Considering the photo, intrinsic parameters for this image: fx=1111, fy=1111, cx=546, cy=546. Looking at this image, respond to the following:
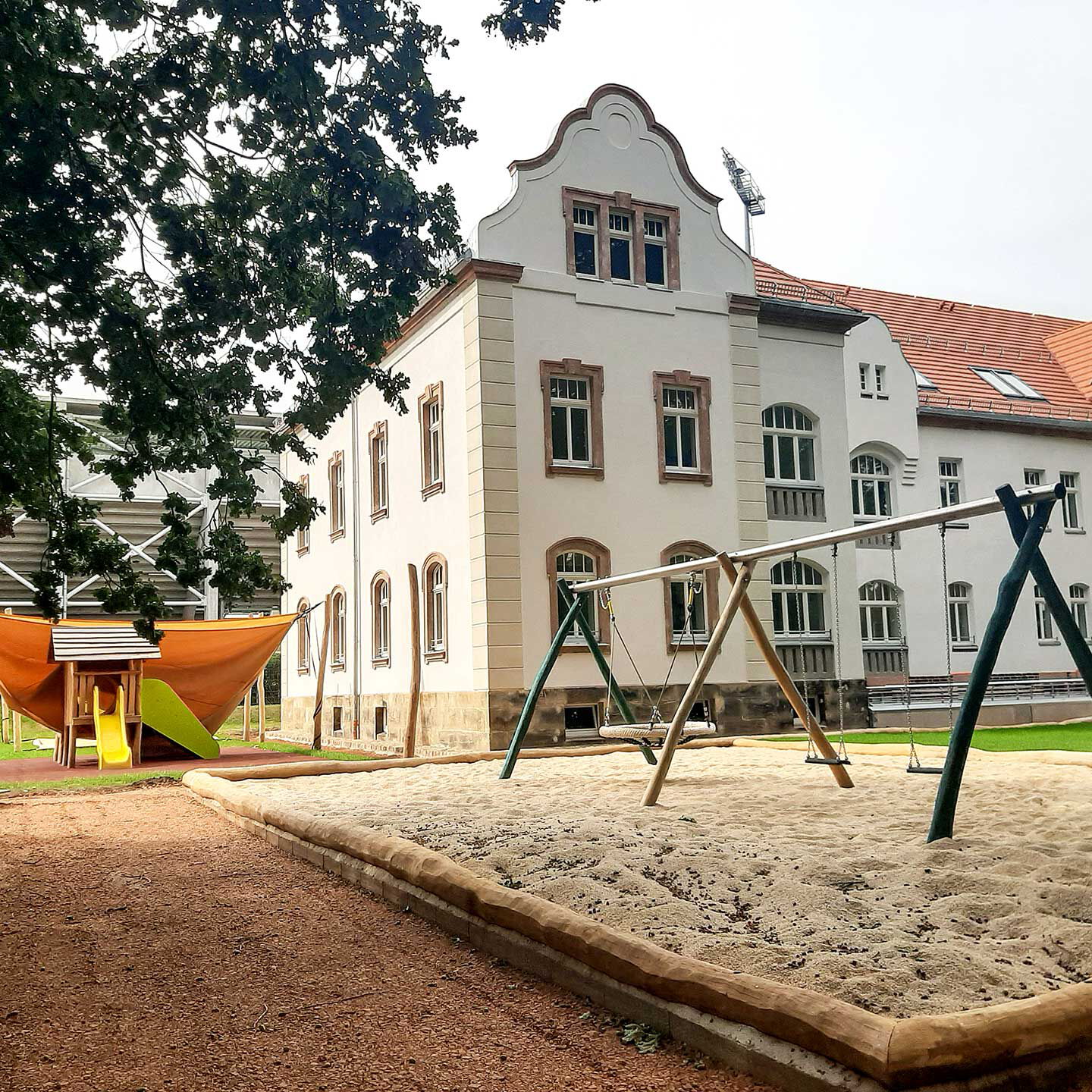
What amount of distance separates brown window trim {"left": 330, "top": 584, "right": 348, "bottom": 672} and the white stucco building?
0.44ft

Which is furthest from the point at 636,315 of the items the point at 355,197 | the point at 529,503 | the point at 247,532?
the point at 247,532

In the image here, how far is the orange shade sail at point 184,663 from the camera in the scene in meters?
16.7

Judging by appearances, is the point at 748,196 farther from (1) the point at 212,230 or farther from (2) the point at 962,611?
(1) the point at 212,230

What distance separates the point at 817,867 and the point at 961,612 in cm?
2176

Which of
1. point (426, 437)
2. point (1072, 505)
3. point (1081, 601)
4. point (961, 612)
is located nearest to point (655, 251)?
point (426, 437)

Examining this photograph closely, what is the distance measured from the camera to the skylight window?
93.3 ft

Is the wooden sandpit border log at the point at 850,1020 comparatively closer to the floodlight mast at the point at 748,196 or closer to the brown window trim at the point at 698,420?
the brown window trim at the point at 698,420

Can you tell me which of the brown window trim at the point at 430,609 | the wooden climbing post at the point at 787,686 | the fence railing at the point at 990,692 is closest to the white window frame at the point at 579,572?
the brown window trim at the point at 430,609

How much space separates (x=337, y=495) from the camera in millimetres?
25391

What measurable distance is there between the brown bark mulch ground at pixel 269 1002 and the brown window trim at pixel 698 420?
13.1 m

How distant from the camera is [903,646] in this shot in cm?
2322

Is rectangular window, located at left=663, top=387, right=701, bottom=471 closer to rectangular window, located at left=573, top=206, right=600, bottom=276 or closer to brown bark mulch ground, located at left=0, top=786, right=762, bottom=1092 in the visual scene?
rectangular window, located at left=573, top=206, right=600, bottom=276

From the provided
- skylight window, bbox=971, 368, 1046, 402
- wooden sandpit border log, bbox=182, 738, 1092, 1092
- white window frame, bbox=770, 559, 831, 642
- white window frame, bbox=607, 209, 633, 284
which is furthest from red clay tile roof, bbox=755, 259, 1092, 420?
wooden sandpit border log, bbox=182, 738, 1092, 1092

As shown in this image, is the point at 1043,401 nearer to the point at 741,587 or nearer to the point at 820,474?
the point at 820,474
